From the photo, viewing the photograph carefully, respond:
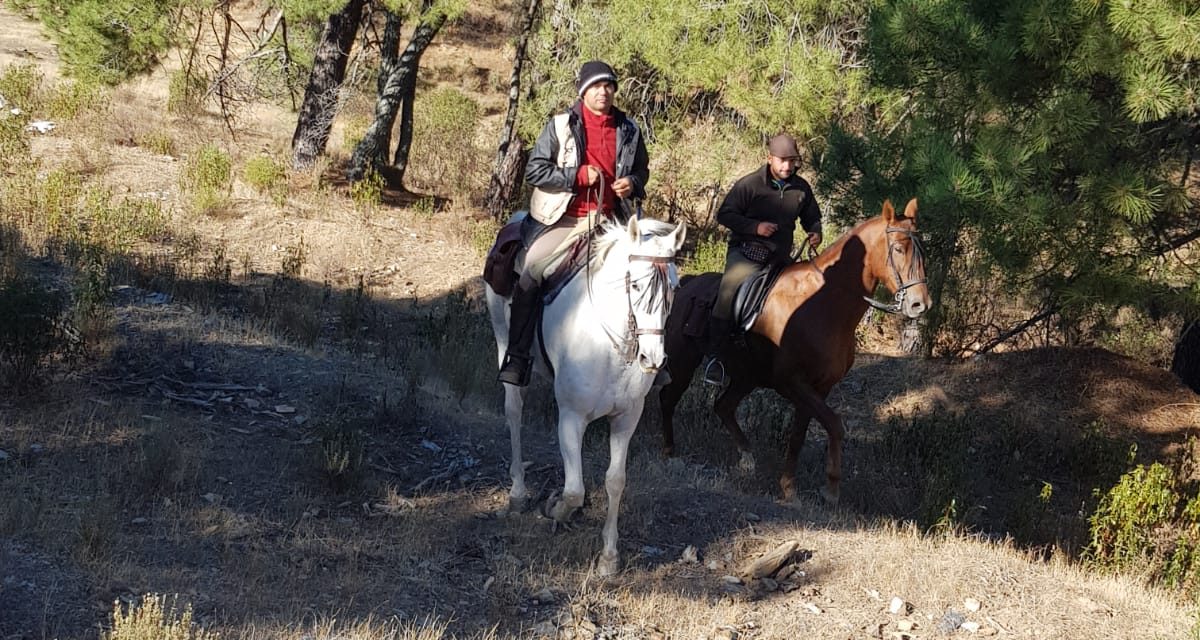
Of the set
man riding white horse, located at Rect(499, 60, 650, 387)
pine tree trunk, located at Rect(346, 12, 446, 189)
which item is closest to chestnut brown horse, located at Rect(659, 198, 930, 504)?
man riding white horse, located at Rect(499, 60, 650, 387)

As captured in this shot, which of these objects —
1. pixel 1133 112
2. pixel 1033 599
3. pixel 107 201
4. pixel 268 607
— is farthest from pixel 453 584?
pixel 107 201

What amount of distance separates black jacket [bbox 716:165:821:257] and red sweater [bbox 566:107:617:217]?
2.31 meters

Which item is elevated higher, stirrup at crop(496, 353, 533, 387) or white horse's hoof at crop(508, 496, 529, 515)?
stirrup at crop(496, 353, 533, 387)

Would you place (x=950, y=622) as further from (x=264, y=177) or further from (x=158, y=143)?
(x=158, y=143)

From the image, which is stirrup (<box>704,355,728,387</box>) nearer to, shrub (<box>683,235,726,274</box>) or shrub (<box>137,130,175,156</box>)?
shrub (<box>683,235,726,274</box>)

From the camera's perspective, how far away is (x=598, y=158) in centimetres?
713

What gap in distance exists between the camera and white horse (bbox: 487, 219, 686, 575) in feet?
19.9

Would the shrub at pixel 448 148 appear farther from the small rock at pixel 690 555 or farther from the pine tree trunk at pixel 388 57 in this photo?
the small rock at pixel 690 555

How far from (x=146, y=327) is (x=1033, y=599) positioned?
25.0ft

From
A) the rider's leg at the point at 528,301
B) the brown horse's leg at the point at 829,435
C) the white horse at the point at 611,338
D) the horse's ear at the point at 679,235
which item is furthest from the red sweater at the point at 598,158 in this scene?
the brown horse's leg at the point at 829,435

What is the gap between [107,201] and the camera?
48.6ft

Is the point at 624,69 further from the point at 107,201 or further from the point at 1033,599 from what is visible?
the point at 1033,599

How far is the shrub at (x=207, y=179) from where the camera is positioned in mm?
16422

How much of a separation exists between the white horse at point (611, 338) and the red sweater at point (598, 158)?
369 millimetres
